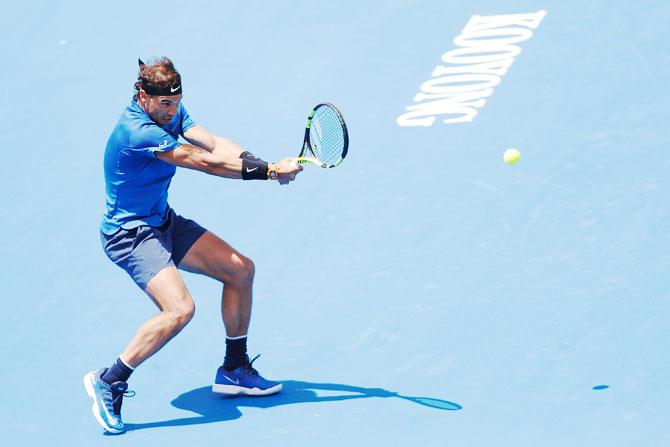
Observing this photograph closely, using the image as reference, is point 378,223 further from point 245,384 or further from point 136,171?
point 136,171

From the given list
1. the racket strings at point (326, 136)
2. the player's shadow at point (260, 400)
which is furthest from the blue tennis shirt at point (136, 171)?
the player's shadow at point (260, 400)

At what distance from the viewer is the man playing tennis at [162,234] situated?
7.27m

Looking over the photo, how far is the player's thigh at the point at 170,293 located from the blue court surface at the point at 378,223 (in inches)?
29.9

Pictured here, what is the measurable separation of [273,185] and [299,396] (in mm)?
2798

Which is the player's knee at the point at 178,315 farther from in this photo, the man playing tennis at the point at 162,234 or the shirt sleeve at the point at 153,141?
the shirt sleeve at the point at 153,141

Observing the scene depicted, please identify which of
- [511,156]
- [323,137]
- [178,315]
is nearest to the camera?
[178,315]

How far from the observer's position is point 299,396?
307 inches

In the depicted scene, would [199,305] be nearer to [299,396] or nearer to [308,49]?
[299,396]

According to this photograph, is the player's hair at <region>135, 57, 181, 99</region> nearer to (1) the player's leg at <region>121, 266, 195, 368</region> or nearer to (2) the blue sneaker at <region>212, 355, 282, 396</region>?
(1) the player's leg at <region>121, 266, 195, 368</region>

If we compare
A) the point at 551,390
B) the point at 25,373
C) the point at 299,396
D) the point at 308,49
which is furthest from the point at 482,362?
the point at 308,49

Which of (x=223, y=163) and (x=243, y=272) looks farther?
(x=243, y=272)

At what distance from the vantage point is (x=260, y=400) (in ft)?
25.9

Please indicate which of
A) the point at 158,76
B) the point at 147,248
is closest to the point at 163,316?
the point at 147,248

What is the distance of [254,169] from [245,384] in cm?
150
